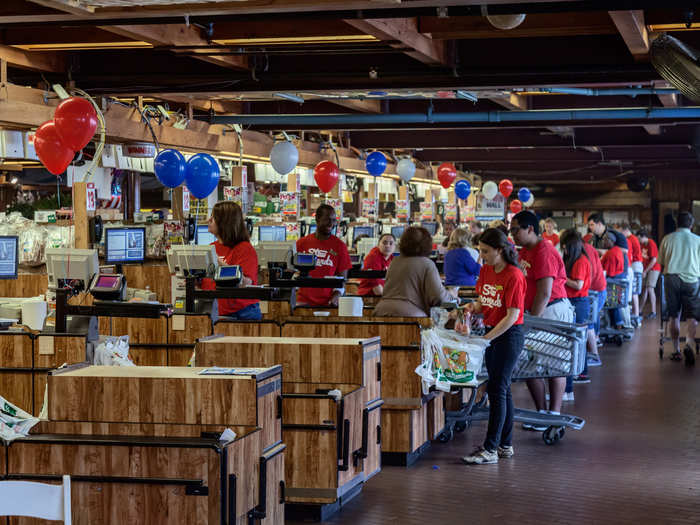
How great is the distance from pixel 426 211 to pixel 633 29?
16.2 meters

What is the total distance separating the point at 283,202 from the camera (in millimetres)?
14922

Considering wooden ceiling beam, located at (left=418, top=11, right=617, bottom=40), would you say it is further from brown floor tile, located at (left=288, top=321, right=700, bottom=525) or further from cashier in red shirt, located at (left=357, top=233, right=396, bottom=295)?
cashier in red shirt, located at (left=357, top=233, right=396, bottom=295)

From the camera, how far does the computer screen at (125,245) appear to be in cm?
912

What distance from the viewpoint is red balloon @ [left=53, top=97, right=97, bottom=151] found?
732cm

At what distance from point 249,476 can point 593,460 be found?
3.73 metres

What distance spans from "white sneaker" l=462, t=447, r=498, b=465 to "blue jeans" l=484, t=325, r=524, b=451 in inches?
1.4

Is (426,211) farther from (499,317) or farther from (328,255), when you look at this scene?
(499,317)

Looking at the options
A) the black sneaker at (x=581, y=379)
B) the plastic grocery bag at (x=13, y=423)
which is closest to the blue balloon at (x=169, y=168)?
the black sneaker at (x=581, y=379)

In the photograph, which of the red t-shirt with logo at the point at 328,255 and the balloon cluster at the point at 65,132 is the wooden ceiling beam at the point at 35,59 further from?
the red t-shirt with logo at the point at 328,255

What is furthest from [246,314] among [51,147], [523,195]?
[523,195]

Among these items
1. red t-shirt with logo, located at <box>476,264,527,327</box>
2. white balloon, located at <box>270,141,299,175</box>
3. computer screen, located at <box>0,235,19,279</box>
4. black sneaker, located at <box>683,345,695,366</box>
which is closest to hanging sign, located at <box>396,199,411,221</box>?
white balloon, located at <box>270,141,299,175</box>

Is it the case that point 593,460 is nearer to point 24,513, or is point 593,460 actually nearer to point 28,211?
point 24,513

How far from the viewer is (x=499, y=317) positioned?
6.80 m

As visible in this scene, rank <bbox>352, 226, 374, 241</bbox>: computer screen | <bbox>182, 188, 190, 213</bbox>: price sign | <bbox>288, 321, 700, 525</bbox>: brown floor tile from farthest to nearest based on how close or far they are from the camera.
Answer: <bbox>352, 226, 374, 241</bbox>: computer screen < <bbox>182, 188, 190, 213</bbox>: price sign < <bbox>288, 321, 700, 525</bbox>: brown floor tile
